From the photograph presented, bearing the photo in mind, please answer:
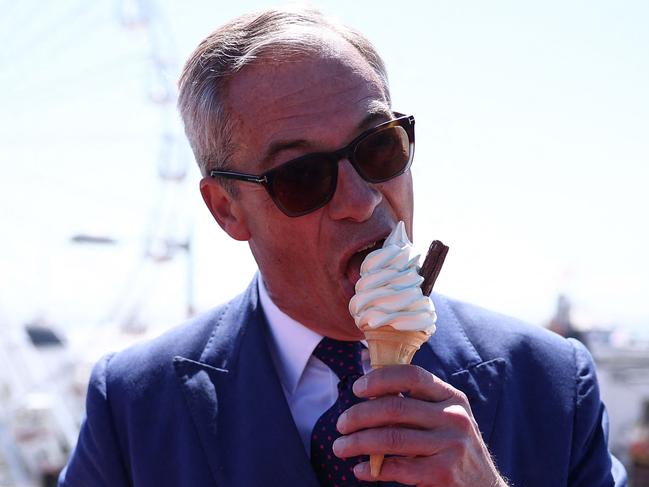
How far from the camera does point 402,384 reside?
54.0 inches

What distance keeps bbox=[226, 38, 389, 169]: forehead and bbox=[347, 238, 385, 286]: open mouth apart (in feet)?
0.80

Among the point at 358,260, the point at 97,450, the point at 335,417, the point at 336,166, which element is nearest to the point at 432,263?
the point at 358,260

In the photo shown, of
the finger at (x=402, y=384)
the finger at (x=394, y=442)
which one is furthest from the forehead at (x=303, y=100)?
the finger at (x=394, y=442)

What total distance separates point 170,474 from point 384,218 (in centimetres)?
86

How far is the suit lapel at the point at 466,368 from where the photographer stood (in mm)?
1903

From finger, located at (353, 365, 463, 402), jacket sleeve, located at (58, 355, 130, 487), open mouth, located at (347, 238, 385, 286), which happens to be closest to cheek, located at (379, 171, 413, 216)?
open mouth, located at (347, 238, 385, 286)

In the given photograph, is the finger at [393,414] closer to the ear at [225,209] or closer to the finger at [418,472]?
the finger at [418,472]

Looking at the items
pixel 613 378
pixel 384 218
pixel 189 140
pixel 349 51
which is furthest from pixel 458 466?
pixel 613 378

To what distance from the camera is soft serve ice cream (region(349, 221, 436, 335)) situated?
1.50 metres

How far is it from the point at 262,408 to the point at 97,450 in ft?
1.64

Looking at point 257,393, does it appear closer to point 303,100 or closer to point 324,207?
point 324,207

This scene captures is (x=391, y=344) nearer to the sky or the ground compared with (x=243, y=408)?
nearer to the sky

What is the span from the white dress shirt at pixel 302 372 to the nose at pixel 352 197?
0.42m

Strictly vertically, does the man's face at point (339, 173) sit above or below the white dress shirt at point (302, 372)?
above
